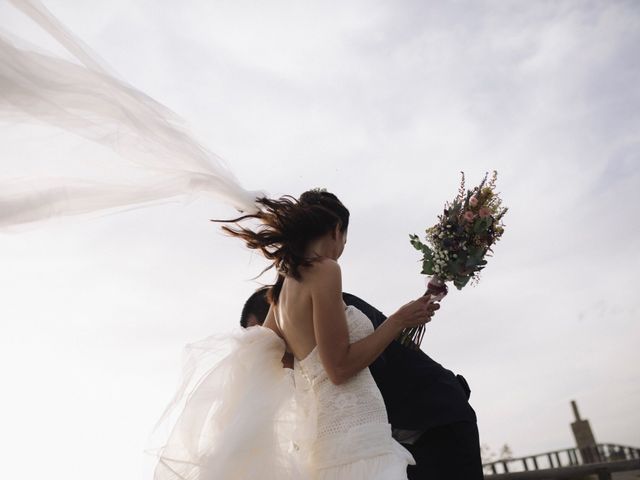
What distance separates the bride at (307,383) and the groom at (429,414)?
1.92 ft

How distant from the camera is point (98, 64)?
245 centimetres

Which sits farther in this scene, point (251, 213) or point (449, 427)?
point (449, 427)

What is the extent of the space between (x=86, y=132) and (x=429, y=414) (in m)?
2.18

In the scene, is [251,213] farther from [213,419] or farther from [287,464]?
[287,464]

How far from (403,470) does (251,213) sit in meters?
1.38

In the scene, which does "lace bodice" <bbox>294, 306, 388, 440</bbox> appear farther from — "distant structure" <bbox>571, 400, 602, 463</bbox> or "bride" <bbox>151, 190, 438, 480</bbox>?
"distant structure" <bbox>571, 400, 602, 463</bbox>

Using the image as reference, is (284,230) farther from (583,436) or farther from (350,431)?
(583,436)

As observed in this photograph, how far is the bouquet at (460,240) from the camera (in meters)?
3.25

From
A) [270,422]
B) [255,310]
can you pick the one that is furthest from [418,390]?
[255,310]

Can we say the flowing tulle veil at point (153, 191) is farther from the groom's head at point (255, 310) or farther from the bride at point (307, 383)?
the groom's head at point (255, 310)

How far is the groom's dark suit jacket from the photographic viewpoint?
3.08 m

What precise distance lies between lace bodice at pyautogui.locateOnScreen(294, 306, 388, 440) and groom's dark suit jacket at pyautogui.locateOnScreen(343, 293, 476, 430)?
62cm

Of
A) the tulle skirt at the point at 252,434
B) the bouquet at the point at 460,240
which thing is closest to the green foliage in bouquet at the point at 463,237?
the bouquet at the point at 460,240

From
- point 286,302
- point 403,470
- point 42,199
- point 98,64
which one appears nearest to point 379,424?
point 403,470
